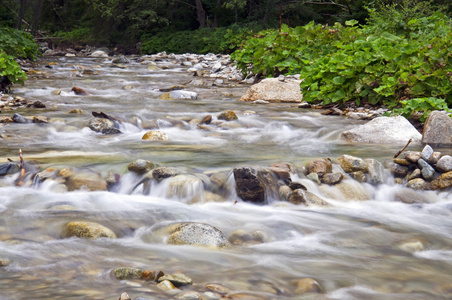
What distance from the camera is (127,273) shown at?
286 cm

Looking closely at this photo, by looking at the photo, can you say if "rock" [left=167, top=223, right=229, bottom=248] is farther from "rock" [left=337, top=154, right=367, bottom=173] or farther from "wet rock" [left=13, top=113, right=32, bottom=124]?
"wet rock" [left=13, top=113, right=32, bottom=124]

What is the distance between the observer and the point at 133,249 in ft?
11.5

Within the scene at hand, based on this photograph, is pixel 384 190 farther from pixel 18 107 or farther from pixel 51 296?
pixel 18 107

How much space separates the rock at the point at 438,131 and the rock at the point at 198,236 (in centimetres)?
377

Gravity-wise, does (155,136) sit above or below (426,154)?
below

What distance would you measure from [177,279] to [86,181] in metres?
2.35

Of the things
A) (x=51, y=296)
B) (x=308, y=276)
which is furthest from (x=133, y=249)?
(x=308, y=276)

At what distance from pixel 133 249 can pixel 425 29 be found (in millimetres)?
9440

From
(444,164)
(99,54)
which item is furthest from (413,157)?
(99,54)

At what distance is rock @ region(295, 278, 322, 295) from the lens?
9.44ft

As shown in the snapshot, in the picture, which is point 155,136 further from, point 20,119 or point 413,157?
point 413,157

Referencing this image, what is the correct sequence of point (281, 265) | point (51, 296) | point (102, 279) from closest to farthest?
point (51, 296)
point (102, 279)
point (281, 265)

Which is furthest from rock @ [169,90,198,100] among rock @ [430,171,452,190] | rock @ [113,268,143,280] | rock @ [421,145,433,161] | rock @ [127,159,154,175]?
rock @ [113,268,143,280]

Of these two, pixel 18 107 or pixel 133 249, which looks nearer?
pixel 133 249
